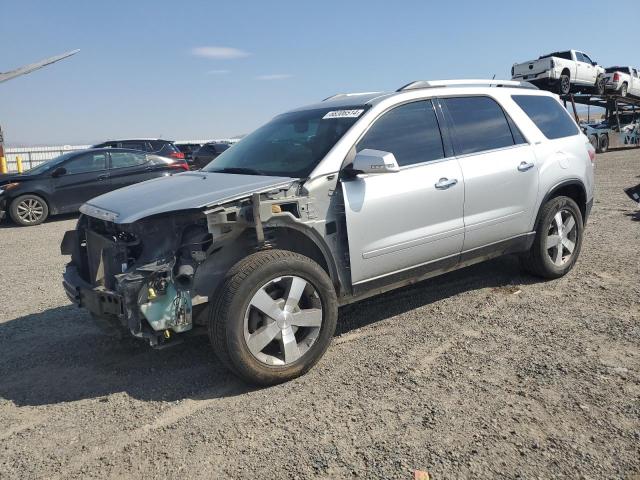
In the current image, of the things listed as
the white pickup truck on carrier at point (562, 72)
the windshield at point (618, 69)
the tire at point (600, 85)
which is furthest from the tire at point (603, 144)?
the windshield at point (618, 69)

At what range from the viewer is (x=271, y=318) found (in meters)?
3.23

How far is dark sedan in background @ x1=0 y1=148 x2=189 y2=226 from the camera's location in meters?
10.7

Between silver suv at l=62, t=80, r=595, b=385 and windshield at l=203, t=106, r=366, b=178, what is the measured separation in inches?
0.6

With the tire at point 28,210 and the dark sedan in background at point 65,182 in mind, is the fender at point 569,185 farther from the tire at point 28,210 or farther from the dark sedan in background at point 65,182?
the tire at point 28,210

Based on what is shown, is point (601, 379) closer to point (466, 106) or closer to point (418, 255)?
point (418, 255)

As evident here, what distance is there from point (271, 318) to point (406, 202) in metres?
1.33

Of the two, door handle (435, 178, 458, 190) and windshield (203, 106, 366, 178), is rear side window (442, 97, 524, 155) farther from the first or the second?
windshield (203, 106, 366, 178)

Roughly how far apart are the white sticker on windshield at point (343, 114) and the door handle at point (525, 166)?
1647 millimetres

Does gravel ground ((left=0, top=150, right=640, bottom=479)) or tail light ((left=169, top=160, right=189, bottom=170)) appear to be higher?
tail light ((left=169, top=160, right=189, bottom=170))

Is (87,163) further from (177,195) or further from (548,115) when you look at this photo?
(548,115)

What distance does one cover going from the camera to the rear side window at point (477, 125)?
4.29 metres

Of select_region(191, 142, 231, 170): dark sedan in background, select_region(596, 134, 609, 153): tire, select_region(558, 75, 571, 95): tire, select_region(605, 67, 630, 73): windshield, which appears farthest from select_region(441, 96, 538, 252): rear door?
select_region(605, 67, 630, 73): windshield

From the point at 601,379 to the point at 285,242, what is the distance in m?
2.16

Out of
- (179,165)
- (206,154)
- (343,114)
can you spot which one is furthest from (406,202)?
(206,154)
